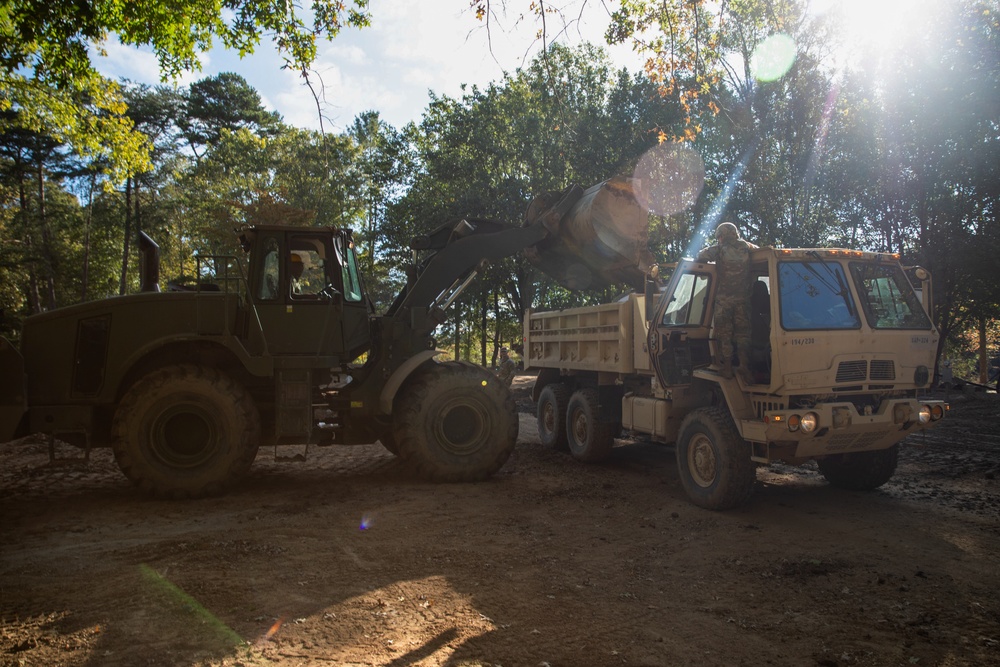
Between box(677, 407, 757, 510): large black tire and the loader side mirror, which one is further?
the loader side mirror

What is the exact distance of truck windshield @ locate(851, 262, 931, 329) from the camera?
6.96m

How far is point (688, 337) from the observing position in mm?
7703

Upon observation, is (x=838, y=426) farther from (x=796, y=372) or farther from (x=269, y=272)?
(x=269, y=272)

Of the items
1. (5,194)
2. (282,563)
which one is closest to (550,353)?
(282,563)

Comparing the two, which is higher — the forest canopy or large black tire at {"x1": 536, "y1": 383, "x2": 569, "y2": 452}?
the forest canopy

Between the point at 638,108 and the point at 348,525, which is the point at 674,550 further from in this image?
the point at 638,108

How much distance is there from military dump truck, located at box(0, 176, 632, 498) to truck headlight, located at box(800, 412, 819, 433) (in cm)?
327

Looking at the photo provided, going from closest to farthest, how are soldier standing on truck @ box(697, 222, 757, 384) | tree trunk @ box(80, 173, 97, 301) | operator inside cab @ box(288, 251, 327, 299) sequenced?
soldier standing on truck @ box(697, 222, 757, 384) < operator inside cab @ box(288, 251, 327, 299) < tree trunk @ box(80, 173, 97, 301)

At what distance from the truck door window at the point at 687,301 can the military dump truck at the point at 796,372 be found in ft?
0.04

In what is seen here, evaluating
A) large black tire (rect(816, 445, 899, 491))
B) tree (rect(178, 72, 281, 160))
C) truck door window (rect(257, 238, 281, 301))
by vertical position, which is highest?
tree (rect(178, 72, 281, 160))

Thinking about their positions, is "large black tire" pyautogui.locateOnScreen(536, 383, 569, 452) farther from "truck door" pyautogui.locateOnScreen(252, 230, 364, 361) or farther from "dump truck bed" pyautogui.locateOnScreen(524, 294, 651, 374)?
"truck door" pyautogui.locateOnScreen(252, 230, 364, 361)

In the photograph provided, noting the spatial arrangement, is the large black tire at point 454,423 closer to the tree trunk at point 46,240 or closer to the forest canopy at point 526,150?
the forest canopy at point 526,150

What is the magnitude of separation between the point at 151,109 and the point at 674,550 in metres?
31.8

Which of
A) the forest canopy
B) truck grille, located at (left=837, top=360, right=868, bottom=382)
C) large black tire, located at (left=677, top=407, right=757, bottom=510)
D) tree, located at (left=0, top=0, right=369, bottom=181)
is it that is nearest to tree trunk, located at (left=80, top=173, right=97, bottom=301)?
the forest canopy
